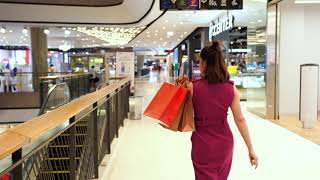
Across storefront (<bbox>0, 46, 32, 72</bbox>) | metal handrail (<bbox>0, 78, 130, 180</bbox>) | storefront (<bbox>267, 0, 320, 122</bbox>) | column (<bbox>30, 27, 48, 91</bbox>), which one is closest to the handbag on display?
metal handrail (<bbox>0, 78, 130, 180</bbox>)

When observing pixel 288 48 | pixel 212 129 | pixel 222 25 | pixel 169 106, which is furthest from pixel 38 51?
pixel 212 129

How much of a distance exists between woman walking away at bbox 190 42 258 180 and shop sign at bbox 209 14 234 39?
11.1 metres

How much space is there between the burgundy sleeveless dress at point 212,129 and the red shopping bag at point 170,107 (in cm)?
10

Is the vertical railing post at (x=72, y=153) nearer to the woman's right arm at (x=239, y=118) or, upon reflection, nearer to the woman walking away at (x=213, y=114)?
the woman walking away at (x=213, y=114)

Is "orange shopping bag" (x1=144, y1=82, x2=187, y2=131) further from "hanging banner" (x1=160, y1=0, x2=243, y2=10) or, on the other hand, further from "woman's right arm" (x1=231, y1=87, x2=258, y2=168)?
"hanging banner" (x1=160, y1=0, x2=243, y2=10)

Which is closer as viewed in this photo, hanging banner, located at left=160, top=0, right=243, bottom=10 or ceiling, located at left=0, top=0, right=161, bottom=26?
hanging banner, located at left=160, top=0, right=243, bottom=10

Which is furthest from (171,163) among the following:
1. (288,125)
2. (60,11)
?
(60,11)

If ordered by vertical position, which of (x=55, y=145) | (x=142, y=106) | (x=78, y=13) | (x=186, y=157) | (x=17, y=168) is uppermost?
(x=78, y=13)

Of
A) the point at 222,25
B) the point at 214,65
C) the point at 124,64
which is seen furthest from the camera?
the point at 222,25

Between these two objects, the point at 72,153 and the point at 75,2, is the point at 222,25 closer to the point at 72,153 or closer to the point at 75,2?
the point at 75,2

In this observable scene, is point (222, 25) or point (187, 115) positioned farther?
point (222, 25)

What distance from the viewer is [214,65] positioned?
259cm

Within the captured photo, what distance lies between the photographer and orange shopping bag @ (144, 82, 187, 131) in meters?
2.62

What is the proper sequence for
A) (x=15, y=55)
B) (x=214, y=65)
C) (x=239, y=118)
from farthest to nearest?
(x=15, y=55), (x=239, y=118), (x=214, y=65)
